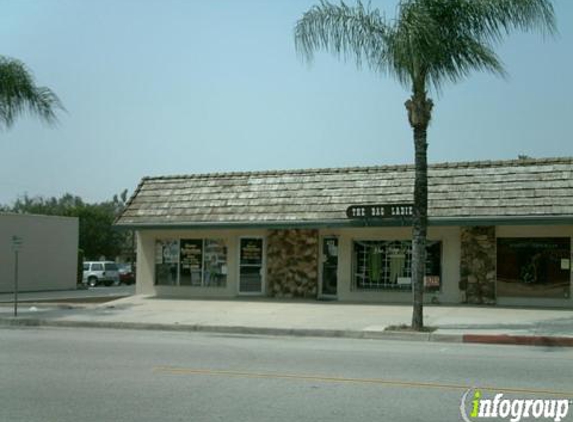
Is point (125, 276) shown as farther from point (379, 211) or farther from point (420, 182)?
point (420, 182)

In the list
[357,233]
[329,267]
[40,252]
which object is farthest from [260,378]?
[40,252]

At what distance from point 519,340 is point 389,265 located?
9.02 m

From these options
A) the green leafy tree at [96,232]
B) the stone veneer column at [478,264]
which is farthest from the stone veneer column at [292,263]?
the green leafy tree at [96,232]

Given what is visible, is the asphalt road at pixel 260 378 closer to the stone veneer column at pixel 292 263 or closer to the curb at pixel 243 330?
the curb at pixel 243 330

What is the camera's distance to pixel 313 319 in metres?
18.9

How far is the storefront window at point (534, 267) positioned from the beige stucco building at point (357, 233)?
1.1 inches

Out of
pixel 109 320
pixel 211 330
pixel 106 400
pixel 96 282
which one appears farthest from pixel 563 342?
pixel 96 282

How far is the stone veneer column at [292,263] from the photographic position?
81.1ft

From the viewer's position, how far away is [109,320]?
63.6 ft

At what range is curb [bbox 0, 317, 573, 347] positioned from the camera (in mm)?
14805

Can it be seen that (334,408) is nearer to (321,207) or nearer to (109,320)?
(109,320)

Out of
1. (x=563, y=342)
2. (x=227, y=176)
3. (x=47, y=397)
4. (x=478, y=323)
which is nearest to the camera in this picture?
(x=47, y=397)

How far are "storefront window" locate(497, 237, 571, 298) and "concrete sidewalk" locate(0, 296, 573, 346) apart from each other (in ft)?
3.86

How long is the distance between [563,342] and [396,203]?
8902 millimetres
